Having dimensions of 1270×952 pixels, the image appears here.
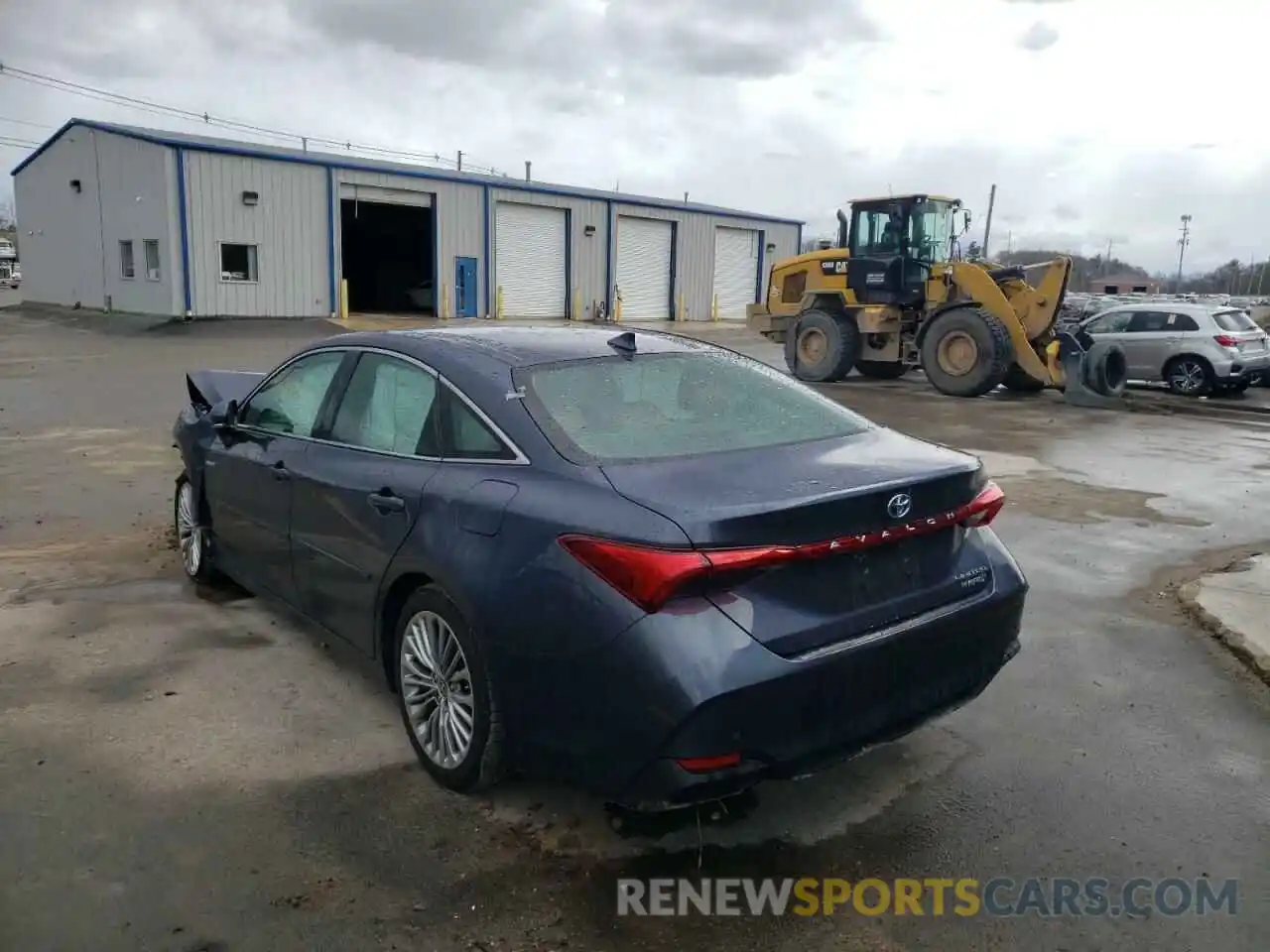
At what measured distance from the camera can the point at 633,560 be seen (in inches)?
104

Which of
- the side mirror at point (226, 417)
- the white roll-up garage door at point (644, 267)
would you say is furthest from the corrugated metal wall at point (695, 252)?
the side mirror at point (226, 417)

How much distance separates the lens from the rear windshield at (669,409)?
10.5ft

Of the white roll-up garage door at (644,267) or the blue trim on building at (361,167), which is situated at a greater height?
the blue trim on building at (361,167)

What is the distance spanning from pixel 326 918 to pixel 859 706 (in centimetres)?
162

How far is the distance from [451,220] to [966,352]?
21.3 meters

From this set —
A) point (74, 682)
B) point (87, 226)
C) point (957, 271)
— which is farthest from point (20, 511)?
point (87, 226)

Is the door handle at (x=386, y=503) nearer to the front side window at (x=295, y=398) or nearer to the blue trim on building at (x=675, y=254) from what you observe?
the front side window at (x=295, y=398)

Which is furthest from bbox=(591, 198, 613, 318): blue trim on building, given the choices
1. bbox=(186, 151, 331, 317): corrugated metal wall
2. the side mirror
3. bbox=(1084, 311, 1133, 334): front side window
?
the side mirror

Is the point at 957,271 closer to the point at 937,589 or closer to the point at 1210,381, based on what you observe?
the point at 1210,381

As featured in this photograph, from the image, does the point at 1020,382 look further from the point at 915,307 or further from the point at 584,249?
the point at 584,249

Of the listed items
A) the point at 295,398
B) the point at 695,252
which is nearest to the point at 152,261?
the point at 695,252

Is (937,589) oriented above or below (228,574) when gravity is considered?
→ above

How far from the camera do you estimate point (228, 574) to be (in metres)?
4.97

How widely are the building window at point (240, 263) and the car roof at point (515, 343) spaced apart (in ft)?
85.8
